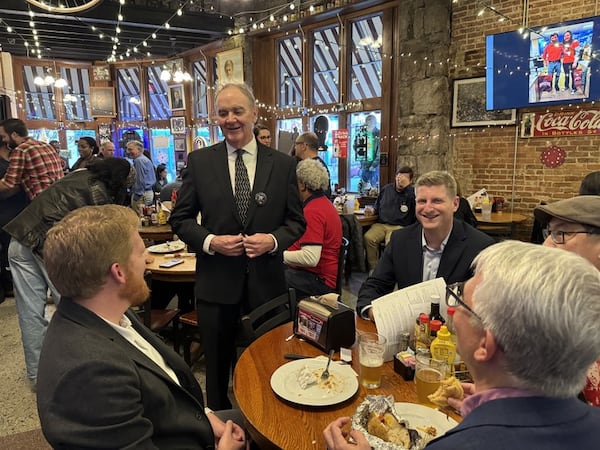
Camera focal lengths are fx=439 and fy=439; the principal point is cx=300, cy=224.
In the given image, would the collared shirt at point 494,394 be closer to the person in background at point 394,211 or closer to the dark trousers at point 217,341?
the dark trousers at point 217,341

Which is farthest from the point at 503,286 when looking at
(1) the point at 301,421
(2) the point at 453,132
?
(2) the point at 453,132

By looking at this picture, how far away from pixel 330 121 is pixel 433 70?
218 centimetres

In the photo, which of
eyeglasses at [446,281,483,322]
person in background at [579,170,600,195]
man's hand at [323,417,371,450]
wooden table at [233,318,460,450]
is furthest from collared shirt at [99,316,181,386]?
person in background at [579,170,600,195]

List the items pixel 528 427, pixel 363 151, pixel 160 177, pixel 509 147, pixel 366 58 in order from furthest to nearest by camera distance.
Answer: pixel 160 177, pixel 363 151, pixel 366 58, pixel 509 147, pixel 528 427

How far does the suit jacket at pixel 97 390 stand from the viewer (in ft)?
3.34

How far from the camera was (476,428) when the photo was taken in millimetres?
739

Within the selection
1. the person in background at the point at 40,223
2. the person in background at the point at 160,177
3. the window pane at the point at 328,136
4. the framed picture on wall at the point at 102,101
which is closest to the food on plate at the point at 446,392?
the person in background at the point at 40,223

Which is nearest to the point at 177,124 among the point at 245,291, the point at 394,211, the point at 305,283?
the point at 394,211

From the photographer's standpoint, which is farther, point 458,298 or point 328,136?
point 328,136

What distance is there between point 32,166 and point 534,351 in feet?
14.0

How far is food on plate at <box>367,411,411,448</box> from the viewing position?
110 cm

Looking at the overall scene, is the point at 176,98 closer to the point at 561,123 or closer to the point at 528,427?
the point at 561,123

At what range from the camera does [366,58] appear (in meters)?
7.03

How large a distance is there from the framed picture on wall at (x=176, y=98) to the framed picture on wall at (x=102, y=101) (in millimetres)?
2126
